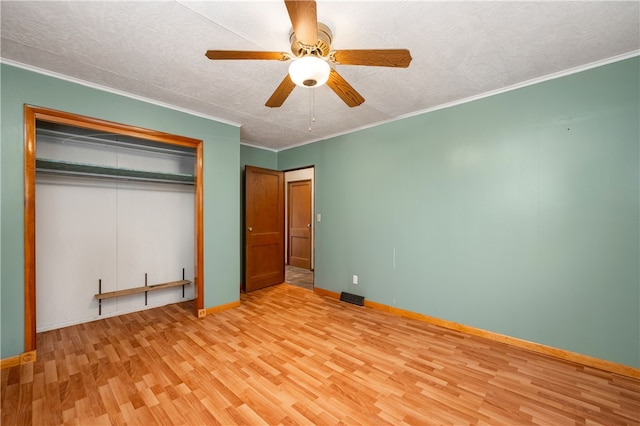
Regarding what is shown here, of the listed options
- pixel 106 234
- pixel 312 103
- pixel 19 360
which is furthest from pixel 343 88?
pixel 19 360

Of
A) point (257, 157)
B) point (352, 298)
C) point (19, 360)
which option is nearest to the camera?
point (19, 360)

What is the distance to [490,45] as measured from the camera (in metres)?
1.97

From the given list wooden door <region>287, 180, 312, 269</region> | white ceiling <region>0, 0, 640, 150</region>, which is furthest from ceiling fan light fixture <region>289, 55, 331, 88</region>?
wooden door <region>287, 180, 312, 269</region>

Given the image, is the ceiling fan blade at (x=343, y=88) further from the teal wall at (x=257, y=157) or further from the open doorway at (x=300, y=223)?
the open doorway at (x=300, y=223)

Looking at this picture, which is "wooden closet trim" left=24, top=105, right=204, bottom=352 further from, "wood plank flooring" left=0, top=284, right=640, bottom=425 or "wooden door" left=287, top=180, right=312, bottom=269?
"wooden door" left=287, top=180, right=312, bottom=269

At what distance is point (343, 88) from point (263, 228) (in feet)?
10.8

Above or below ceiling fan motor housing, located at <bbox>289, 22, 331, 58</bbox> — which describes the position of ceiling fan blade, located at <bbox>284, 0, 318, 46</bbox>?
below

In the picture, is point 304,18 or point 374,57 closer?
point 304,18

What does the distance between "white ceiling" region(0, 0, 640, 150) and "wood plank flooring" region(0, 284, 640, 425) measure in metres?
2.64

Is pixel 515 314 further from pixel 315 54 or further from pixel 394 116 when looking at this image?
pixel 315 54

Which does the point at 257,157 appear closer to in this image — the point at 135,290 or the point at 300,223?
the point at 300,223

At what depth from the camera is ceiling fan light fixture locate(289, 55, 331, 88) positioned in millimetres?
1500

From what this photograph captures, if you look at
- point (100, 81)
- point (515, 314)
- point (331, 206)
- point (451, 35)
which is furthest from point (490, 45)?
point (100, 81)

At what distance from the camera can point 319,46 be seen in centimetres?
163
